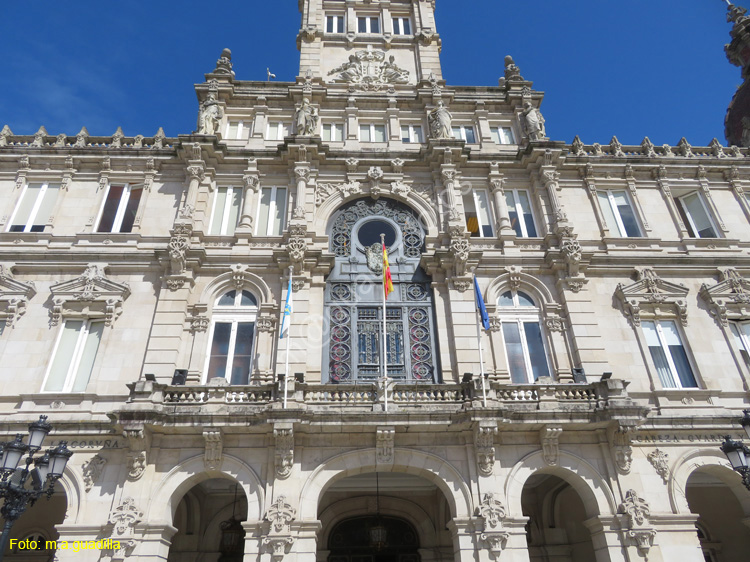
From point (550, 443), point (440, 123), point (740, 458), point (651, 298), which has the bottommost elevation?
point (740, 458)

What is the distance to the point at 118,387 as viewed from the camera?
1802cm

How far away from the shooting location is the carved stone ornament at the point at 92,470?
52.2ft

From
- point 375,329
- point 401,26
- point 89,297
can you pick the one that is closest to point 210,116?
point 89,297

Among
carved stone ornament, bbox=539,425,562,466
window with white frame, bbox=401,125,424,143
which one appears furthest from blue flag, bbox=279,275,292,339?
window with white frame, bbox=401,125,424,143

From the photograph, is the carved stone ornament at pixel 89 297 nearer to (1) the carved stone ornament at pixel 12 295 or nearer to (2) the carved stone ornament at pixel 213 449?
(1) the carved stone ornament at pixel 12 295

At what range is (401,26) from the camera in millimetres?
30828

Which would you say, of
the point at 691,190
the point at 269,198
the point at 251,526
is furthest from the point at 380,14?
the point at 251,526

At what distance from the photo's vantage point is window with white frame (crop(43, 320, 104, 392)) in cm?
1822

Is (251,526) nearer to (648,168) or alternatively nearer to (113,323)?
(113,323)

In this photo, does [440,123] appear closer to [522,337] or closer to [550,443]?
[522,337]

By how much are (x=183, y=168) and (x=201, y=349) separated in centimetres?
908

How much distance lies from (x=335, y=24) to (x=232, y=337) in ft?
67.3

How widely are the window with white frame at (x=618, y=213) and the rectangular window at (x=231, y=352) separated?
16357mm

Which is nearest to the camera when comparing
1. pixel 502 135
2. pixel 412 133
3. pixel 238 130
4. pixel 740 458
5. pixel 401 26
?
pixel 740 458
